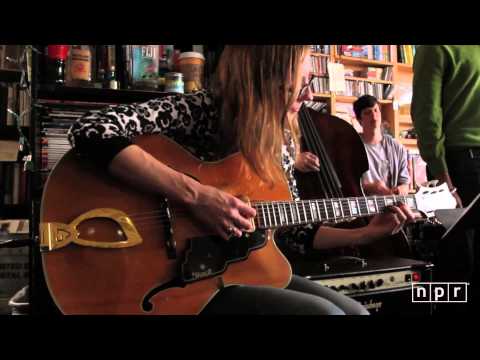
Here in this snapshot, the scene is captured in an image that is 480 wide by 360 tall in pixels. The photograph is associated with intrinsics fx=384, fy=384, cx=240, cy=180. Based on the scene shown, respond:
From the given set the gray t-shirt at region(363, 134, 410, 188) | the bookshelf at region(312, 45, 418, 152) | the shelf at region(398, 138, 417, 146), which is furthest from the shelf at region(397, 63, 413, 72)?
the gray t-shirt at region(363, 134, 410, 188)

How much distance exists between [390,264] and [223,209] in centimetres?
58

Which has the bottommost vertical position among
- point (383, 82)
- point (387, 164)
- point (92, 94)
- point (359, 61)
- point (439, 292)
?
point (439, 292)

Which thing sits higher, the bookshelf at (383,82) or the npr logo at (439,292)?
the bookshelf at (383,82)

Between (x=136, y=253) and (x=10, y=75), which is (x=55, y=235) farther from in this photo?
(x=10, y=75)

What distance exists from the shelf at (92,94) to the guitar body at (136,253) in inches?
20.5

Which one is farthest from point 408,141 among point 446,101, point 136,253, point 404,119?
point 136,253

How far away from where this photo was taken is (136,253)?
25.9 inches

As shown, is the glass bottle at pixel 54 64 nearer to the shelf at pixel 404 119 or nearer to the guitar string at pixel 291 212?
the guitar string at pixel 291 212

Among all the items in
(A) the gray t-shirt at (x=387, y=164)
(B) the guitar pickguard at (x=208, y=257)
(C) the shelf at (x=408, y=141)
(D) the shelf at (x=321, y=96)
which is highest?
(D) the shelf at (x=321, y=96)

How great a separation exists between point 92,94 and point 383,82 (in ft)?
5.77

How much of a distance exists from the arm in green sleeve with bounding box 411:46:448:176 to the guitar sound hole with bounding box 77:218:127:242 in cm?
87

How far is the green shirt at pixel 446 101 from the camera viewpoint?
1063mm

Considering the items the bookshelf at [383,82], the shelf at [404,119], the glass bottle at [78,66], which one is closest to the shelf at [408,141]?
the bookshelf at [383,82]

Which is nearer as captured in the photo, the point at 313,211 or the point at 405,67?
the point at 313,211
